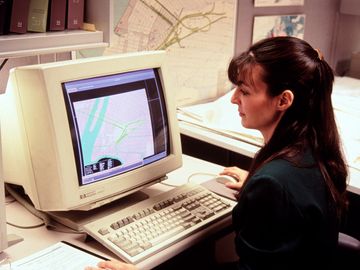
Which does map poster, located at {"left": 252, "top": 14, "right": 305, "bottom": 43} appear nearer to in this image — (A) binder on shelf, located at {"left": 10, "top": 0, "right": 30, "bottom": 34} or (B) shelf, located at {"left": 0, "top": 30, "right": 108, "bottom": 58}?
(B) shelf, located at {"left": 0, "top": 30, "right": 108, "bottom": 58}

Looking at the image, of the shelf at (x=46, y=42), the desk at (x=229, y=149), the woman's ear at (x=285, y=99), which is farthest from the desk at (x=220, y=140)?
the shelf at (x=46, y=42)

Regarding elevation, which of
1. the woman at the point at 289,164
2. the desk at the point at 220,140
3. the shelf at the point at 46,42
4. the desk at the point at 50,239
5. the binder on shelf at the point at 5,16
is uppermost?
the binder on shelf at the point at 5,16

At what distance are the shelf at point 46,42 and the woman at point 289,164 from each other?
16.5 inches

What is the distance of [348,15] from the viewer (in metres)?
2.87

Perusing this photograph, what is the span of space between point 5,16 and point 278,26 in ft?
5.07

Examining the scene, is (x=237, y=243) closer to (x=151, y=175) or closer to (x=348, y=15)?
(x=151, y=175)

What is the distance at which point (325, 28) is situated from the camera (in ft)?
9.20

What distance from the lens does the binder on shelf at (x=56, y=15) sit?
130 centimetres

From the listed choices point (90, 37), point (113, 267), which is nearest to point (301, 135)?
point (113, 267)

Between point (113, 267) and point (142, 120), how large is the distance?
0.43 meters

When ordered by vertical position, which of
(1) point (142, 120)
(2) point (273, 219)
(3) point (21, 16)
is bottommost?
(2) point (273, 219)

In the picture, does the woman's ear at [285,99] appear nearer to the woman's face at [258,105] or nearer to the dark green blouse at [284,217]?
the woman's face at [258,105]

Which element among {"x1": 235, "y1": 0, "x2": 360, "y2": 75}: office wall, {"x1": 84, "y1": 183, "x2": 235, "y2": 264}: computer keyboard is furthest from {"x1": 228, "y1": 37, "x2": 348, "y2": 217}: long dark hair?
{"x1": 235, "y1": 0, "x2": 360, "y2": 75}: office wall

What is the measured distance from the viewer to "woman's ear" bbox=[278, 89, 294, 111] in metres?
1.12
